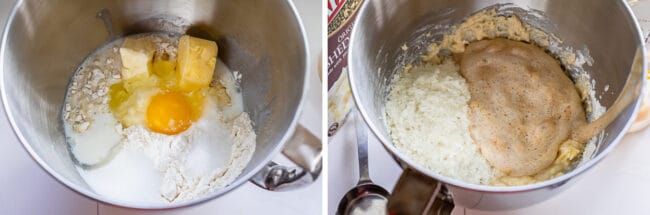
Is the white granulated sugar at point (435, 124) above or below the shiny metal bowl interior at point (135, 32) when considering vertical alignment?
below

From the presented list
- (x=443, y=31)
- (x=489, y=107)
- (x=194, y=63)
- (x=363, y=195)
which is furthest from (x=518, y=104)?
(x=194, y=63)

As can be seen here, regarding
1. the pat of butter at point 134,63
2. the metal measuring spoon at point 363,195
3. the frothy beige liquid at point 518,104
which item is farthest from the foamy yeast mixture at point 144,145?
the frothy beige liquid at point 518,104

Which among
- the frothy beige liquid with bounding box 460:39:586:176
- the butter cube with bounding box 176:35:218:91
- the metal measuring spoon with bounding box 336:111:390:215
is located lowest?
A: the metal measuring spoon with bounding box 336:111:390:215

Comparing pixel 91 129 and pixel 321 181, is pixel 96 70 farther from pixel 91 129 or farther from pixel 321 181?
pixel 321 181

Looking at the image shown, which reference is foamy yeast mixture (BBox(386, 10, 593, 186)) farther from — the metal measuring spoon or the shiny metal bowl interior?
the shiny metal bowl interior

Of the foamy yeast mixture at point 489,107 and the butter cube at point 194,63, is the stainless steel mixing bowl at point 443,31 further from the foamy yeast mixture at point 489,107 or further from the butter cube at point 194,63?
the butter cube at point 194,63

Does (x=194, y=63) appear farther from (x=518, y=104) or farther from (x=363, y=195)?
(x=518, y=104)

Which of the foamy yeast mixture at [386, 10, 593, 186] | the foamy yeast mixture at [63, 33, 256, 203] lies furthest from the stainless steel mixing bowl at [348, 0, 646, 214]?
the foamy yeast mixture at [63, 33, 256, 203]
